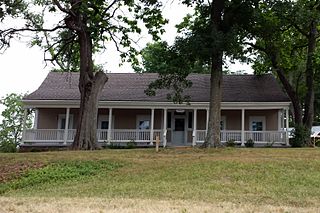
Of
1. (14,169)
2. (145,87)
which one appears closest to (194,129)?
(145,87)

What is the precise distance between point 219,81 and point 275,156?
503 centimetres

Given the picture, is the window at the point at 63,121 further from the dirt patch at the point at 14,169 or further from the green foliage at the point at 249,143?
the dirt patch at the point at 14,169

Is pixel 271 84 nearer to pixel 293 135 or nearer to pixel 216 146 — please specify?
pixel 293 135

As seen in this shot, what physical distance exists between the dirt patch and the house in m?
11.3

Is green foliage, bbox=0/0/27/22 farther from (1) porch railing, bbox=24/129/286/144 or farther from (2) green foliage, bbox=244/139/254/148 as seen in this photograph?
(2) green foliage, bbox=244/139/254/148

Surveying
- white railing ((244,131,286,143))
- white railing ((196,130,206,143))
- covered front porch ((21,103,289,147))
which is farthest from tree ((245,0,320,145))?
white railing ((196,130,206,143))

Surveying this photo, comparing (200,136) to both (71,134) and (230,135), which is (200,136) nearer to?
(230,135)

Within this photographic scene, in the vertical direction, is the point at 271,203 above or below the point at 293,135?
below

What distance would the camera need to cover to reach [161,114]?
28.1 metres

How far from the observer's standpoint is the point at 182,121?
2811 centimetres

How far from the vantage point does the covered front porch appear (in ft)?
84.8

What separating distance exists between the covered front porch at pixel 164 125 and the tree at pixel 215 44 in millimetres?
6476

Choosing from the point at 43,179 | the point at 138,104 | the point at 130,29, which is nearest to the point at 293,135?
the point at 138,104

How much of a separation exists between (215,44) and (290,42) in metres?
12.3
